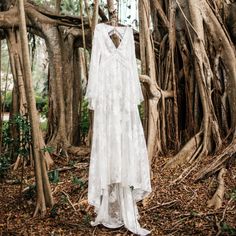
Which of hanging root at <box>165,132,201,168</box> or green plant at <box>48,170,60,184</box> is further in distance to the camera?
hanging root at <box>165,132,201,168</box>

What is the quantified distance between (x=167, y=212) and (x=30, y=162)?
288 cm

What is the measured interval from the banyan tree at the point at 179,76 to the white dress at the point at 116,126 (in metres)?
1.19

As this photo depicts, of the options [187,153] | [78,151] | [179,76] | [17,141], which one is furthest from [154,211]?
[78,151]

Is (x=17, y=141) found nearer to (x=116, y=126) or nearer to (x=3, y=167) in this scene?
(x=3, y=167)

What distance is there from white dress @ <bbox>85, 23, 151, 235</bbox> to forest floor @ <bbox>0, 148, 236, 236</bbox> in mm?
319

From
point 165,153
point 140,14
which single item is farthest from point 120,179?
point 140,14

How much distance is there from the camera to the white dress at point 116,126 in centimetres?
351

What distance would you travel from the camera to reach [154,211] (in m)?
4.08

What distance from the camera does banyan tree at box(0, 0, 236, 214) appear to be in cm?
530

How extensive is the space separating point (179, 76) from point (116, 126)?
8.86ft

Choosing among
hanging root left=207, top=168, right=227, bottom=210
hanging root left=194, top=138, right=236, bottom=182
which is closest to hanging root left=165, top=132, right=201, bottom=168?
hanging root left=194, top=138, right=236, bottom=182

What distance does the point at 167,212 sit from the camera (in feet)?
13.2

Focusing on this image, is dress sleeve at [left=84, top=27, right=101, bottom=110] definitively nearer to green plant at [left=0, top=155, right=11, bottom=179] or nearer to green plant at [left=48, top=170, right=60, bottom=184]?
green plant at [left=48, top=170, right=60, bottom=184]

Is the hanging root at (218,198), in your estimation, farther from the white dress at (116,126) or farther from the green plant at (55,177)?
the green plant at (55,177)
